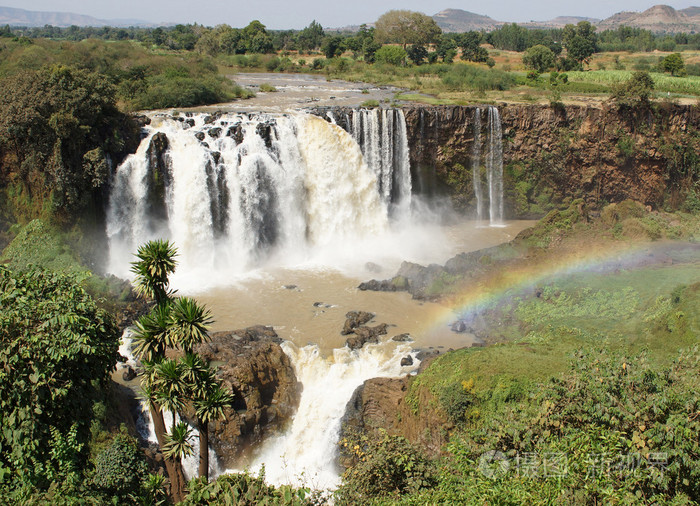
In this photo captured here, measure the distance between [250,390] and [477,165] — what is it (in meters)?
22.7

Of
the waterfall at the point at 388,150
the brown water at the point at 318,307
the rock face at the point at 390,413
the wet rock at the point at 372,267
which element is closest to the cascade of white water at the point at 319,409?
the rock face at the point at 390,413

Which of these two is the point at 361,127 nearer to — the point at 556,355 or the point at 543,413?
the point at 556,355

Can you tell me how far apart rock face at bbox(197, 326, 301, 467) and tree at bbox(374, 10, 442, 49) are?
2287 inches

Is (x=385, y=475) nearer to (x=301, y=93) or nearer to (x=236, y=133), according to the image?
(x=236, y=133)

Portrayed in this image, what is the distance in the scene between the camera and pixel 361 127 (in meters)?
32.6

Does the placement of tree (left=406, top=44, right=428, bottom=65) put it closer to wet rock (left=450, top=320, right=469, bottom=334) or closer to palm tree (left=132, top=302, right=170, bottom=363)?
wet rock (left=450, top=320, right=469, bottom=334)

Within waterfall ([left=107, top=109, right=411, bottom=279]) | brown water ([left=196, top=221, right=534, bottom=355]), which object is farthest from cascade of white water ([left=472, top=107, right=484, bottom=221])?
brown water ([left=196, top=221, right=534, bottom=355])

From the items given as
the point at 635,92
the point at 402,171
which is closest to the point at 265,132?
the point at 402,171

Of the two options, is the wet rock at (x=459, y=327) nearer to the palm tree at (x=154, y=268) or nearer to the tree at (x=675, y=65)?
the palm tree at (x=154, y=268)

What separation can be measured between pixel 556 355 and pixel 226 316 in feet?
40.2

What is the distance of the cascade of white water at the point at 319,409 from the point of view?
17656 mm

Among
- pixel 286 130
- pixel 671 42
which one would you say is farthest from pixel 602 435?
pixel 671 42

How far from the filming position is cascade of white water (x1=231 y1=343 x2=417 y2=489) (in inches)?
695

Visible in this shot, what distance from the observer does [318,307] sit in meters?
24.5
